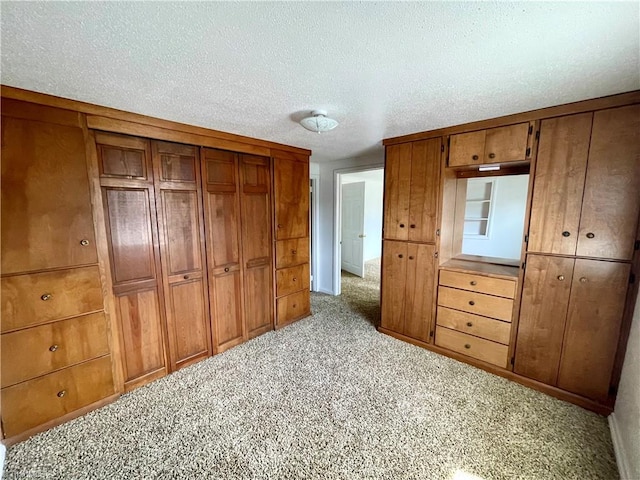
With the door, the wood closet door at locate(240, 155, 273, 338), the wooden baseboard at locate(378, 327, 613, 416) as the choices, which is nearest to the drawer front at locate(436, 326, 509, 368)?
the wooden baseboard at locate(378, 327, 613, 416)

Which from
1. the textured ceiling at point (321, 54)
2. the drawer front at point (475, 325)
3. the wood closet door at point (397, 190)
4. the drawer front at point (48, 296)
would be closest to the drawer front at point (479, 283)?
the drawer front at point (475, 325)

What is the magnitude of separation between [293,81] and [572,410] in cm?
291

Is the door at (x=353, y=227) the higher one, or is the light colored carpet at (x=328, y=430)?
the door at (x=353, y=227)

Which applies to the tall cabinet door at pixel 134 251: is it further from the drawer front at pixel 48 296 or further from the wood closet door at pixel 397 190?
the wood closet door at pixel 397 190

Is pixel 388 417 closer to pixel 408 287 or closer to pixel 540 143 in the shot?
pixel 408 287

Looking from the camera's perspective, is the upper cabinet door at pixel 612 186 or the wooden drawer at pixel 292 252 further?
the wooden drawer at pixel 292 252

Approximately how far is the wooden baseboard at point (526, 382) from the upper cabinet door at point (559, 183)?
1.07m

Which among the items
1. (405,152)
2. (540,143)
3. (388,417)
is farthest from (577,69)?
(388,417)

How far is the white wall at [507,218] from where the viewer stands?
2508 millimetres

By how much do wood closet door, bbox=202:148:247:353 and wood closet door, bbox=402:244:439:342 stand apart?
1.78 m

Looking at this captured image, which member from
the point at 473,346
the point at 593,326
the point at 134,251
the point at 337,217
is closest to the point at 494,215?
the point at 593,326

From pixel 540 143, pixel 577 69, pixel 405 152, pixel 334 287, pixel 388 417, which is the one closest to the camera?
pixel 577 69

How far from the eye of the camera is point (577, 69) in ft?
4.33

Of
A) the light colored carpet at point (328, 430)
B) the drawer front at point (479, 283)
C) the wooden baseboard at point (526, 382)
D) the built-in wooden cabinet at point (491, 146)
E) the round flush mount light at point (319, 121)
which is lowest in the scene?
the light colored carpet at point (328, 430)
